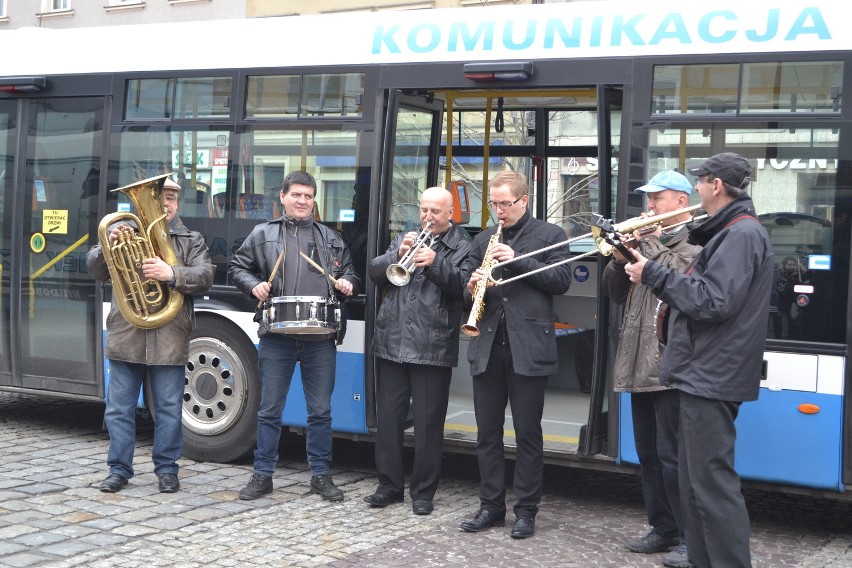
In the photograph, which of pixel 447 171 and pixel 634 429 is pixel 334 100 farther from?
pixel 634 429

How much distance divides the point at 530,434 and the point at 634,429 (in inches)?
22.5

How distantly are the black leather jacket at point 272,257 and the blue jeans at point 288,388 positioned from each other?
0.55 feet

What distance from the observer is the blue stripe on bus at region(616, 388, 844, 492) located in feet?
19.8

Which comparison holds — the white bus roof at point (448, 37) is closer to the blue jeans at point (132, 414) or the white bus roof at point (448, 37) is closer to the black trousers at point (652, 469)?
the black trousers at point (652, 469)

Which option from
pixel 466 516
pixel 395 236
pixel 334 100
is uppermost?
pixel 334 100

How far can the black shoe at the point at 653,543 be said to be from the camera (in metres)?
6.02

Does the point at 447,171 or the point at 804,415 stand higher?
the point at 447,171

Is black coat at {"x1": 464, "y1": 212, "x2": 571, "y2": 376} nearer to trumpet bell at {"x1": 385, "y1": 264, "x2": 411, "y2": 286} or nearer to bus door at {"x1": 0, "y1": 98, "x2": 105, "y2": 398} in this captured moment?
trumpet bell at {"x1": 385, "y1": 264, "x2": 411, "y2": 286}

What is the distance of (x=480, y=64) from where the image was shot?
6.91 m

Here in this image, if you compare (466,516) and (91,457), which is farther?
(91,457)

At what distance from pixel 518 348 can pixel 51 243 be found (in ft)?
13.0

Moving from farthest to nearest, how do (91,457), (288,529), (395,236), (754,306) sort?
(91,457) < (395,236) < (288,529) < (754,306)

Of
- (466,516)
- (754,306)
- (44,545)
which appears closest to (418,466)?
(466,516)

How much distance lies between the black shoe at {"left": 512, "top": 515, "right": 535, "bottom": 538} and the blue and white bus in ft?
2.08
